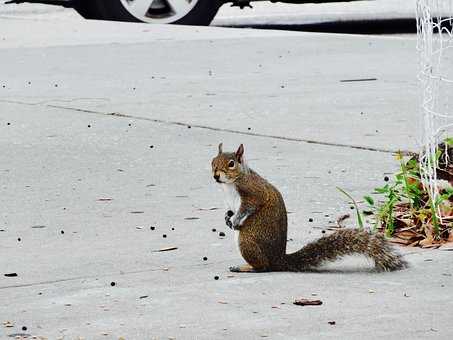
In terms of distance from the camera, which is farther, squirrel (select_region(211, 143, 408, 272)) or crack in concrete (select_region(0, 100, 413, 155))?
crack in concrete (select_region(0, 100, 413, 155))

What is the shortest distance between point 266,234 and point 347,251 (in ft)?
1.06

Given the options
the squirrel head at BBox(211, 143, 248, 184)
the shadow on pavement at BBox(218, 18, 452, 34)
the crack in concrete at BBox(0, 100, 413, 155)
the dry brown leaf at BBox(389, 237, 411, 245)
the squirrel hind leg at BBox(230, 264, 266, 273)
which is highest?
the squirrel head at BBox(211, 143, 248, 184)

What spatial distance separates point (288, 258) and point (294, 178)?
197 centimetres

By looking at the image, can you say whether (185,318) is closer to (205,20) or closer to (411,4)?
(205,20)

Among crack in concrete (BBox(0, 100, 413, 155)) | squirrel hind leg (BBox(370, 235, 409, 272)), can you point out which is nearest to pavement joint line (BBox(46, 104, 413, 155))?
crack in concrete (BBox(0, 100, 413, 155))

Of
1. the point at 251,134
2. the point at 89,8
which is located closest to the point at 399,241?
the point at 251,134

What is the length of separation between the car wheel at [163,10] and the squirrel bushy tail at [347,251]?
10.1 m

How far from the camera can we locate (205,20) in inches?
626

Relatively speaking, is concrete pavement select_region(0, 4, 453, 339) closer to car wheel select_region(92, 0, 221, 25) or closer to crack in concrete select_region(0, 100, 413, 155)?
crack in concrete select_region(0, 100, 413, 155)

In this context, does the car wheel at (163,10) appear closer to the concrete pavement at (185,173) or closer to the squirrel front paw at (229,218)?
the concrete pavement at (185,173)

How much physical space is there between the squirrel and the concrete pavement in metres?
0.07

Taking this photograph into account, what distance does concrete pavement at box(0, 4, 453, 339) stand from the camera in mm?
5090

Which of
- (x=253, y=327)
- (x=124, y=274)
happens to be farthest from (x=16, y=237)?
(x=253, y=327)

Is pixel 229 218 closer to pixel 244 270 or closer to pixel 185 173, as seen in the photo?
pixel 244 270
